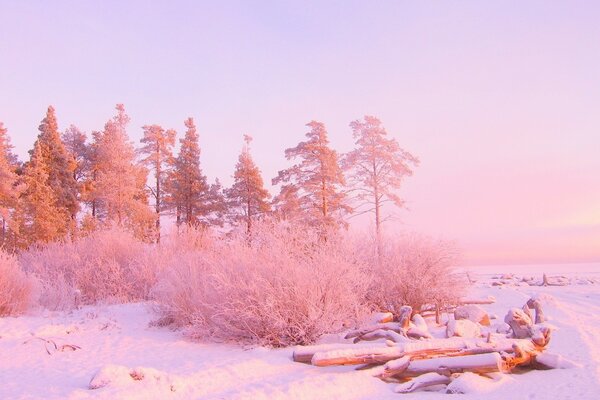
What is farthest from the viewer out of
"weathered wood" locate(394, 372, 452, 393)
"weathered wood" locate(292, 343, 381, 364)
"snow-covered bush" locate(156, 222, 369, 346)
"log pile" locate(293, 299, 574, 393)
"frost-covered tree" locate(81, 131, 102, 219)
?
"frost-covered tree" locate(81, 131, 102, 219)

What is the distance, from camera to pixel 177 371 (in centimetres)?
750

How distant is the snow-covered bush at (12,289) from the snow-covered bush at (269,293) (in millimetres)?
3920

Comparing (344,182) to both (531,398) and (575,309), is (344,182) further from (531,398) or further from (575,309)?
(531,398)

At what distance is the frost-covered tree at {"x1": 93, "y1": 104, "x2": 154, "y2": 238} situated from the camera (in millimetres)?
28422

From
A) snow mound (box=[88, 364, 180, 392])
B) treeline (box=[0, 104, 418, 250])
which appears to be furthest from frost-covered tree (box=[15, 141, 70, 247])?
snow mound (box=[88, 364, 180, 392])

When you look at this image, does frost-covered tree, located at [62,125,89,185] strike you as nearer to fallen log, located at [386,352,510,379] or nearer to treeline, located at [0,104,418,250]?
treeline, located at [0,104,418,250]

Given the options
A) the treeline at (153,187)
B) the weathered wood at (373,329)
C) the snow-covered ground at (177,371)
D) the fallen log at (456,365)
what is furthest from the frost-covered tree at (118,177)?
the fallen log at (456,365)

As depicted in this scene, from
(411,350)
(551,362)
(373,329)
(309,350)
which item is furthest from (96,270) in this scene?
(551,362)

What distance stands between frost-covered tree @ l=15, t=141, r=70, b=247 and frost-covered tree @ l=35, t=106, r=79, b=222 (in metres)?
1.11

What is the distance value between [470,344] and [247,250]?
178 inches

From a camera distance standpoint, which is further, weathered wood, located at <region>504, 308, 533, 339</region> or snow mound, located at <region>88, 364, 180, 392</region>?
weathered wood, located at <region>504, 308, 533, 339</region>

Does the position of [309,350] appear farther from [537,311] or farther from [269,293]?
[537,311]

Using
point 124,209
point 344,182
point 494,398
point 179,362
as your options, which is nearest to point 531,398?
point 494,398

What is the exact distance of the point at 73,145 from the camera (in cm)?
3412
